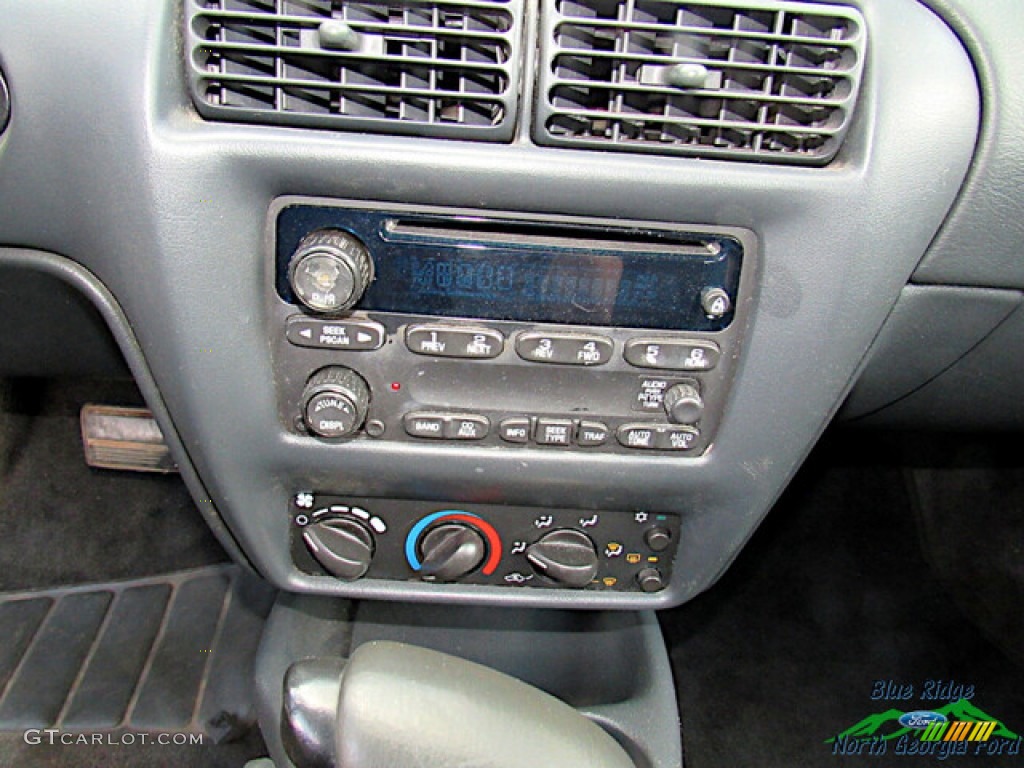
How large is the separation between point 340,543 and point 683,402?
411mm

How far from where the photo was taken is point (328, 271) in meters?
0.80

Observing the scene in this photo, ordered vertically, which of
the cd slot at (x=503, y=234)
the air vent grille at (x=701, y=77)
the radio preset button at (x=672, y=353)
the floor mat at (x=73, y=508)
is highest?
the air vent grille at (x=701, y=77)

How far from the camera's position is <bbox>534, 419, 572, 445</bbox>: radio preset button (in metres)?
0.90

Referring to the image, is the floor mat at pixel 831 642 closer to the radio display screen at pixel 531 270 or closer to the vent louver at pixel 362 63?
the radio display screen at pixel 531 270

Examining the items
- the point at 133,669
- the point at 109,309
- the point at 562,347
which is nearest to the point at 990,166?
the point at 562,347

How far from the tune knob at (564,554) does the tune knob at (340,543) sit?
0.19 metres

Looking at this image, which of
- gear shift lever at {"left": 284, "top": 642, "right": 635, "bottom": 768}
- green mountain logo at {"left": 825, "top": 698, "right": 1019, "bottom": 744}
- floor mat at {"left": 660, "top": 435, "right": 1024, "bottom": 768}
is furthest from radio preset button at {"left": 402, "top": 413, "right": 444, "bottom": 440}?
green mountain logo at {"left": 825, "top": 698, "right": 1019, "bottom": 744}

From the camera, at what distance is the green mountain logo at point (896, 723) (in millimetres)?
1603

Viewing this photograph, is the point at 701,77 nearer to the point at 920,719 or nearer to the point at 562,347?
the point at 562,347

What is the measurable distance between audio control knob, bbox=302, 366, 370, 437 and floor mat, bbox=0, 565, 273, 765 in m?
0.80

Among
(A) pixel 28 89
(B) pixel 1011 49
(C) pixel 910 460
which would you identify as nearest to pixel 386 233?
(A) pixel 28 89

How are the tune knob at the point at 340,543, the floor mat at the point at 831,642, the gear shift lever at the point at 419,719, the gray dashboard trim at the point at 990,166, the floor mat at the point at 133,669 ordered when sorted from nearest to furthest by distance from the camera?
the gear shift lever at the point at 419,719
the gray dashboard trim at the point at 990,166
the tune knob at the point at 340,543
the floor mat at the point at 133,669
the floor mat at the point at 831,642

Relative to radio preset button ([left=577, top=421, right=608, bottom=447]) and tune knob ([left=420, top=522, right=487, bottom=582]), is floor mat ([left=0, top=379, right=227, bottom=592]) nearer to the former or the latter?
tune knob ([left=420, top=522, right=487, bottom=582])

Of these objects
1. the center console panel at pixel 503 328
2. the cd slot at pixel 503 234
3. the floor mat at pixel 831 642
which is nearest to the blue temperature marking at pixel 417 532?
the center console panel at pixel 503 328
